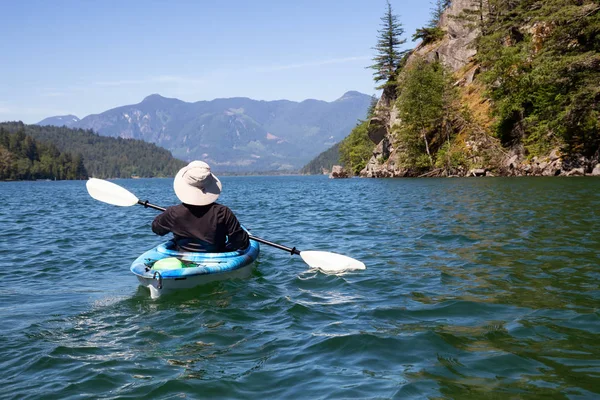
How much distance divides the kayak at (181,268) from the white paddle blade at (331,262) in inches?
61.2

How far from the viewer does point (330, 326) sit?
6.67 metres

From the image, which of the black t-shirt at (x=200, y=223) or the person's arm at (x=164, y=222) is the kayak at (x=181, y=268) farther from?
the person's arm at (x=164, y=222)

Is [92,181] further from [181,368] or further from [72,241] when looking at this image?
[181,368]

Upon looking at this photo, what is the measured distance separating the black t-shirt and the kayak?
30 centimetres

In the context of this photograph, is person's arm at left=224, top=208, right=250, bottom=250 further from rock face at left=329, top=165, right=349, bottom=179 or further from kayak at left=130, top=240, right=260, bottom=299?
rock face at left=329, top=165, right=349, bottom=179

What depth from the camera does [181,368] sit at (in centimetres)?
540

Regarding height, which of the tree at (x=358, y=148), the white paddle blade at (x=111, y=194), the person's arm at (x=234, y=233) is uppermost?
the tree at (x=358, y=148)

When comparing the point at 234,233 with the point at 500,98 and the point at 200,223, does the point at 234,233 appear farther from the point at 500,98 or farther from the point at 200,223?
the point at 500,98

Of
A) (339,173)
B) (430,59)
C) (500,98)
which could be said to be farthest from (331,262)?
(339,173)

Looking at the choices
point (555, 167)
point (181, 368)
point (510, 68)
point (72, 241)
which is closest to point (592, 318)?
point (181, 368)

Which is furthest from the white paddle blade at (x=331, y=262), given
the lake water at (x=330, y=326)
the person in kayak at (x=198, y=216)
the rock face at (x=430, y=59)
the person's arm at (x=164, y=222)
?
the rock face at (x=430, y=59)

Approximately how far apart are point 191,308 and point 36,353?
243 cm

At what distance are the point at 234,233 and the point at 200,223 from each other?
2.48 ft

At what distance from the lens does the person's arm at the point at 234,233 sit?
8875 mm
